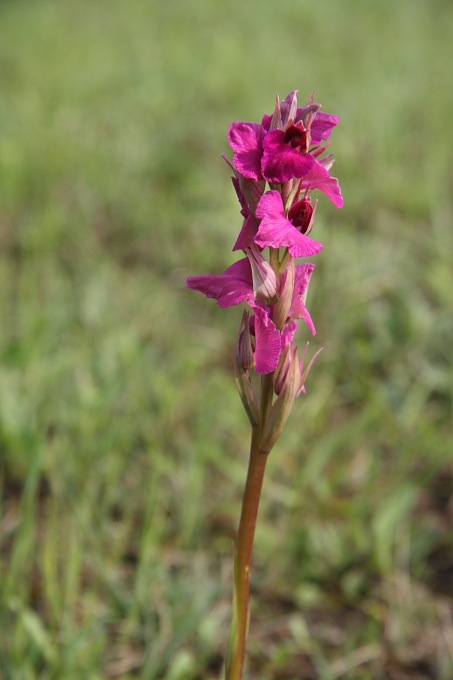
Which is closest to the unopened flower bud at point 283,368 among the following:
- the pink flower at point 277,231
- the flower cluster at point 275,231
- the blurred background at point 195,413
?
the flower cluster at point 275,231

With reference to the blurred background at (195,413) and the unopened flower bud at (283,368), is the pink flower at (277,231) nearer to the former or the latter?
the unopened flower bud at (283,368)

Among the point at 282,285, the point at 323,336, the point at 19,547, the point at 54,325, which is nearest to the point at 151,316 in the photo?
the point at 54,325

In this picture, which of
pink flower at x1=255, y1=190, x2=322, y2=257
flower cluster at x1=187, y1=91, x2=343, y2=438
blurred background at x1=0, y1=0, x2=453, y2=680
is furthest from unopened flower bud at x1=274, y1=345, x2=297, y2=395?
blurred background at x1=0, y1=0, x2=453, y2=680

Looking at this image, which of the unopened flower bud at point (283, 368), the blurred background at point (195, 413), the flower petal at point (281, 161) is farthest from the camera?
the blurred background at point (195, 413)

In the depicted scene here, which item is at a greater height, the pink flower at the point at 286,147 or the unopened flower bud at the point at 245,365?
the pink flower at the point at 286,147

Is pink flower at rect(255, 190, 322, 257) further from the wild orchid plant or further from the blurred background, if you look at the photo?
the blurred background

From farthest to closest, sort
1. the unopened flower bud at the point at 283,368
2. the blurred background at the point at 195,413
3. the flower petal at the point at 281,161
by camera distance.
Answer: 1. the blurred background at the point at 195,413
2. the unopened flower bud at the point at 283,368
3. the flower petal at the point at 281,161
